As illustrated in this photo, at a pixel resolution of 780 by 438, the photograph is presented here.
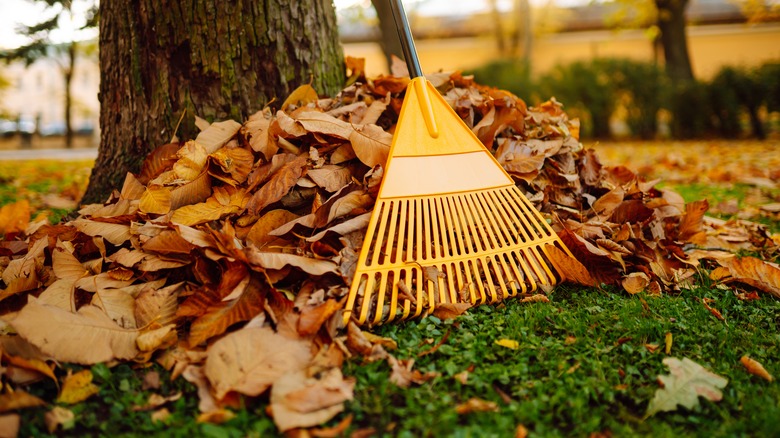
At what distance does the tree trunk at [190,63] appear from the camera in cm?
231

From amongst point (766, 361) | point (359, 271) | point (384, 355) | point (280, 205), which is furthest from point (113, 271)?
point (766, 361)

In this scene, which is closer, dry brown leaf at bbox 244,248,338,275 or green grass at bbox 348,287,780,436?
green grass at bbox 348,287,780,436

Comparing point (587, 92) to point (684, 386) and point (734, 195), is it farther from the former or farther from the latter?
point (684, 386)

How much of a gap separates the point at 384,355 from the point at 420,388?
0.46ft

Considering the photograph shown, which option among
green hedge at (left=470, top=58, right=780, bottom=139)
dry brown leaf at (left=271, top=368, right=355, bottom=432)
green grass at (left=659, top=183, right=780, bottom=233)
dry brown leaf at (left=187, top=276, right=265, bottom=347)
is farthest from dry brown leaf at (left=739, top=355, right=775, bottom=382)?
green hedge at (left=470, top=58, right=780, bottom=139)

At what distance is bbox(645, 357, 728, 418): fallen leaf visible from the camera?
4.22 feet

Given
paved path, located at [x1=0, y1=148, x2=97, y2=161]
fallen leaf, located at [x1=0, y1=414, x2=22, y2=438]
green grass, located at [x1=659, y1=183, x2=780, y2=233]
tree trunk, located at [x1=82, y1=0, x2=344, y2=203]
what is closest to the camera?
fallen leaf, located at [x1=0, y1=414, x2=22, y2=438]

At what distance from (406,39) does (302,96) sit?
1.71ft

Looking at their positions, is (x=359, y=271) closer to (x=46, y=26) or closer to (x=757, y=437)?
(x=757, y=437)

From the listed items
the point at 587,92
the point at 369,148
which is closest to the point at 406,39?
the point at 369,148

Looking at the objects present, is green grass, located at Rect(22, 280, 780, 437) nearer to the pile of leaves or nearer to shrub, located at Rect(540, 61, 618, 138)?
the pile of leaves

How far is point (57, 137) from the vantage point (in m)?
20.1

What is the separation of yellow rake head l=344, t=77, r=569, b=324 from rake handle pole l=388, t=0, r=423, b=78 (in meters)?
0.07

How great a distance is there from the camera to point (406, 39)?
6.83 feet
